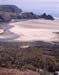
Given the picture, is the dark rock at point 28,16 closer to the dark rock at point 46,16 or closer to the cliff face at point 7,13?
the dark rock at point 46,16

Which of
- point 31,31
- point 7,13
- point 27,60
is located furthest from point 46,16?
point 27,60

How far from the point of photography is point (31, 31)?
20656mm

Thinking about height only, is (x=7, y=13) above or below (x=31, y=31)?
above

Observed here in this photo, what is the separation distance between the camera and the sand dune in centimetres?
1792

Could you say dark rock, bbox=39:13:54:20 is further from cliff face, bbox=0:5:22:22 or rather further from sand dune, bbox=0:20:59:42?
cliff face, bbox=0:5:22:22

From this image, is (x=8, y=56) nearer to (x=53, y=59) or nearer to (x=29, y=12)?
(x=53, y=59)

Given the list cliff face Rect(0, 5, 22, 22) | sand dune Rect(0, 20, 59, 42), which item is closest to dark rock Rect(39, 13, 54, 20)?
sand dune Rect(0, 20, 59, 42)

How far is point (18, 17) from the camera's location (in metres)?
25.3

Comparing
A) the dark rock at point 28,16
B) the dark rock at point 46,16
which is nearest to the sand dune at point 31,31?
the dark rock at point 46,16

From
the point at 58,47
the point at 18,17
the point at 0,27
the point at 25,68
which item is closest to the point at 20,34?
the point at 0,27

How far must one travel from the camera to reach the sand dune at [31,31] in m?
17.9

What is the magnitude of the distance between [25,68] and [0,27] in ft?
34.5

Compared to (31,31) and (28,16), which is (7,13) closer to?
(28,16)

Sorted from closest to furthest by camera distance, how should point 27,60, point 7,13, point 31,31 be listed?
point 27,60, point 31,31, point 7,13
